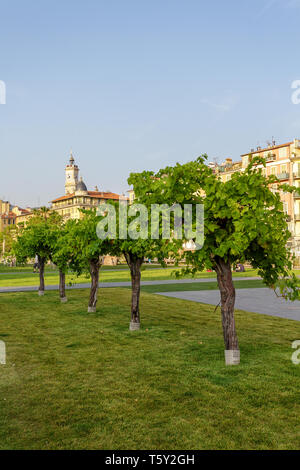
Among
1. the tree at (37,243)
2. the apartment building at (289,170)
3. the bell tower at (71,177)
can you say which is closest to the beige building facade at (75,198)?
the bell tower at (71,177)

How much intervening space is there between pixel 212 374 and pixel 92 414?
9.07 feet

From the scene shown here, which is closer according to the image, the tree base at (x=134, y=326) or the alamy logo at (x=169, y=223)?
the alamy logo at (x=169, y=223)

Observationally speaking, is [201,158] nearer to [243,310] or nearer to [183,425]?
[183,425]

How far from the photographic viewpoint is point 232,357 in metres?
8.61

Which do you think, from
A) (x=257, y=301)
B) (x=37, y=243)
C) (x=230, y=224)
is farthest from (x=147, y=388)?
(x=37, y=243)

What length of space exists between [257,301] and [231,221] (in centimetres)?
1178

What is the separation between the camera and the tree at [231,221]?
796cm

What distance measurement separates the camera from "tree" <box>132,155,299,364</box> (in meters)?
7.96

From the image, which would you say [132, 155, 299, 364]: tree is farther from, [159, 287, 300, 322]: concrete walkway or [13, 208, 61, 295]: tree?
[13, 208, 61, 295]: tree

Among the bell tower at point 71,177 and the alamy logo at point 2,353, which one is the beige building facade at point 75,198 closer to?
the bell tower at point 71,177

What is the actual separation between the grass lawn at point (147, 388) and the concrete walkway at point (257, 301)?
277cm

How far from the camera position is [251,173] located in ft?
28.2

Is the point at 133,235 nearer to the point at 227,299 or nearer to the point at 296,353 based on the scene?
the point at 227,299
